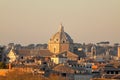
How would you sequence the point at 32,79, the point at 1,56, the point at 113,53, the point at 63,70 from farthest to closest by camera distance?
1. the point at 113,53
2. the point at 1,56
3. the point at 63,70
4. the point at 32,79

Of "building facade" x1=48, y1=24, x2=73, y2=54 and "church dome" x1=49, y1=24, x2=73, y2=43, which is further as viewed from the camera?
"church dome" x1=49, y1=24, x2=73, y2=43

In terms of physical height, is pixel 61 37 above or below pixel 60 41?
above

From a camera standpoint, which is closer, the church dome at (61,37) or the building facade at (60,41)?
the building facade at (60,41)

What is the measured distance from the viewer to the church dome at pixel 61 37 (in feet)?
490

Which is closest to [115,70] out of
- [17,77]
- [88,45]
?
[17,77]

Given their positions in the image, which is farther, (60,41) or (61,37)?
(61,37)

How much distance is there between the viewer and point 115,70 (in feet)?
226

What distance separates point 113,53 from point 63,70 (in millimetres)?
100253

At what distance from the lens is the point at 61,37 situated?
14938cm

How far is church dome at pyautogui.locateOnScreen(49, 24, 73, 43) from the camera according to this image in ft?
490

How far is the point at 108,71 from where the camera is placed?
68688 mm

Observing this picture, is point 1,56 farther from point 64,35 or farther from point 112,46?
point 112,46

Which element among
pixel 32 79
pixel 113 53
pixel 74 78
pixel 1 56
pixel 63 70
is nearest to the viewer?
pixel 32 79

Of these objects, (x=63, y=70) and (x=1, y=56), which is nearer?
(x=63, y=70)
